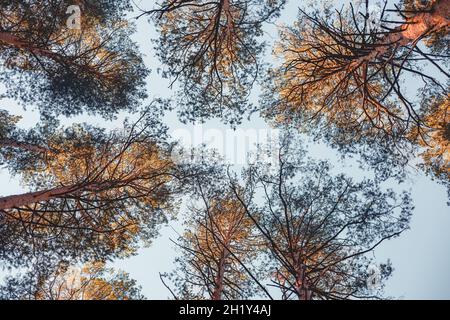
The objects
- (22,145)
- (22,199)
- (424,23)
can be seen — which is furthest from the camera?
(22,145)

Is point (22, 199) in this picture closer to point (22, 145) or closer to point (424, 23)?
point (22, 145)

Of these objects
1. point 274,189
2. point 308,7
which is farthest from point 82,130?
point 308,7

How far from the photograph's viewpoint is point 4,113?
731 cm

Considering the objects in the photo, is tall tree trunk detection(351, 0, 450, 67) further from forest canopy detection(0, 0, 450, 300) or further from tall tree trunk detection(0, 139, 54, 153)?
tall tree trunk detection(0, 139, 54, 153)

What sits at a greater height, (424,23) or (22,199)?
(424,23)

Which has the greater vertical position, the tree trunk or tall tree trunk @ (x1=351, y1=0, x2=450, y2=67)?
tall tree trunk @ (x1=351, y1=0, x2=450, y2=67)

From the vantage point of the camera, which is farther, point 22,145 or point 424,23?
point 22,145

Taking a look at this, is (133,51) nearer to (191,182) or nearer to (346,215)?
(191,182)

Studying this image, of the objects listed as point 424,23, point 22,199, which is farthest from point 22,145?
point 424,23

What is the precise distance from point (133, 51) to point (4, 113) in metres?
3.48

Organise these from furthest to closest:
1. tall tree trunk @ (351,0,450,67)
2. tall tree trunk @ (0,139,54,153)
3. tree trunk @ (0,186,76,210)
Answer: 1. tall tree trunk @ (0,139,54,153)
2. tree trunk @ (0,186,76,210)
3. tall tree trunk @ (351,0,450,67)

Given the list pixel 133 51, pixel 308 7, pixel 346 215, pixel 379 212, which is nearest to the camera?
pixel 379 212

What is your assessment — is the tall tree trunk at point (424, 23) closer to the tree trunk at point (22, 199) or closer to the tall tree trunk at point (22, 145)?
the tree trunk at point (22, 199)

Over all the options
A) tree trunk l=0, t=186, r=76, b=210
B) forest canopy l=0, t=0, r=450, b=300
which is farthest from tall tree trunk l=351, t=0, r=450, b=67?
tree trunk l=0, t=186, r=76, b=210
